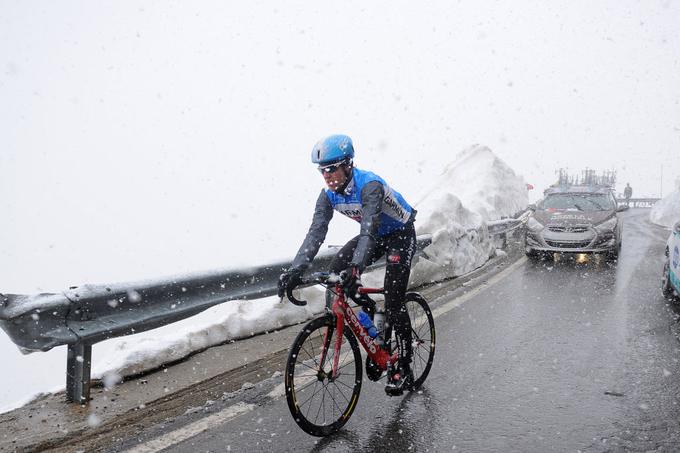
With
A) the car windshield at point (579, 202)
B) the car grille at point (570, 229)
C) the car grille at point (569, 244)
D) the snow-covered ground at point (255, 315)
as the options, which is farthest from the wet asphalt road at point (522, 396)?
the car windshield at point (579, 202)

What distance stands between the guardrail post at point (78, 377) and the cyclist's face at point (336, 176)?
2.17m

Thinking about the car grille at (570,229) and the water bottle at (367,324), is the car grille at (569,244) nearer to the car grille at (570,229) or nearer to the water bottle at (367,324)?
the car grille at (570,229)

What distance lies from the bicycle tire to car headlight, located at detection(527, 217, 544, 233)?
8.47m

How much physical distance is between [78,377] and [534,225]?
36.1 ft

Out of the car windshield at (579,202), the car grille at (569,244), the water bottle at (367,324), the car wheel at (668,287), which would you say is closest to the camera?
the water bottle at (367,324)

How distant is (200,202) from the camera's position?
193250mm

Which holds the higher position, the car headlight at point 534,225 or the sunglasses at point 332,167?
the sunglasses at point 332,167

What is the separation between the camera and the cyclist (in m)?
3.72

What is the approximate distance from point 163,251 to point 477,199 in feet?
403

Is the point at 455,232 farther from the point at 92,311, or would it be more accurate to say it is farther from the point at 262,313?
the point at 92,311

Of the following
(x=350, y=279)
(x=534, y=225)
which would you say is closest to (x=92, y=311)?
(x=350, y=279)

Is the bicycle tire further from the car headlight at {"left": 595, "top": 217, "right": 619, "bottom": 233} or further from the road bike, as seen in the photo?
the car headlight at {"left": 595, "top": 217, "right": 619, "bottom": 233}

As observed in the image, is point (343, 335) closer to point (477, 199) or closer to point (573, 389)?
point (573, 389)

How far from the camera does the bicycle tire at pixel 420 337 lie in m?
4.72
